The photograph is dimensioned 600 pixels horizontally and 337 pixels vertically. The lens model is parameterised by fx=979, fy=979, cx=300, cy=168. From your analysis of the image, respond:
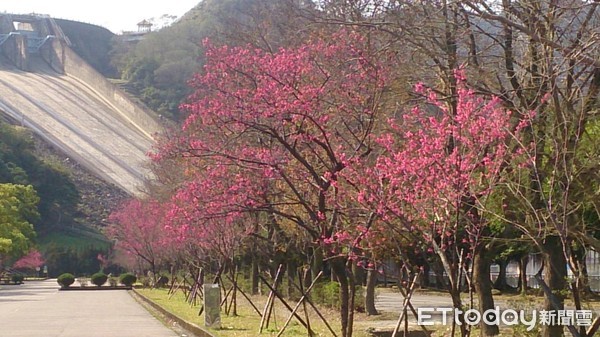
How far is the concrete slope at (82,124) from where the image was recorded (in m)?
107

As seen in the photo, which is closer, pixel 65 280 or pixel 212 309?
pixel 212 309

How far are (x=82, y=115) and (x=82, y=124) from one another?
3065 millimetres

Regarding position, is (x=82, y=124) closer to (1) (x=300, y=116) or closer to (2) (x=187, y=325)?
(2) (x=187, y=325)

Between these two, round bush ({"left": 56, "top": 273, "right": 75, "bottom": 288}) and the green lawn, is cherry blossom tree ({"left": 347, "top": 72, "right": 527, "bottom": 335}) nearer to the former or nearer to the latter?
the green lawn

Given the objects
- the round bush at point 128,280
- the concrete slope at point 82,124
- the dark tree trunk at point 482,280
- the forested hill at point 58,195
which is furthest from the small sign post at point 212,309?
the concrete slope at point 82,124

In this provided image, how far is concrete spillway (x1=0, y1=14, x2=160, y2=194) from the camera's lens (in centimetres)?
10800

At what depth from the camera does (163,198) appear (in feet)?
→ 148

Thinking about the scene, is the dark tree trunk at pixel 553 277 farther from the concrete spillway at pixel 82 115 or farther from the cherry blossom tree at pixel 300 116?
the concrete spillway at pixel 82 115

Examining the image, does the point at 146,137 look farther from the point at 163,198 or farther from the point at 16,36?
the point at 163,198

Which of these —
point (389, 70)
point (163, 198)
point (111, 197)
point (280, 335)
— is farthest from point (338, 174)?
point (111, 197)

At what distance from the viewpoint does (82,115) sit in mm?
117812

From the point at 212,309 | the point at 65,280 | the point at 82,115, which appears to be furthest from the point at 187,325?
Result: the point at 82,115

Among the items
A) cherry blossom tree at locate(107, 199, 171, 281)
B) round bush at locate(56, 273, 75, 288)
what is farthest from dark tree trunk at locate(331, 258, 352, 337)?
round bush at locate(56, 273, 75, 288)

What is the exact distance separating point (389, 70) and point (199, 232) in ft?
43.2
